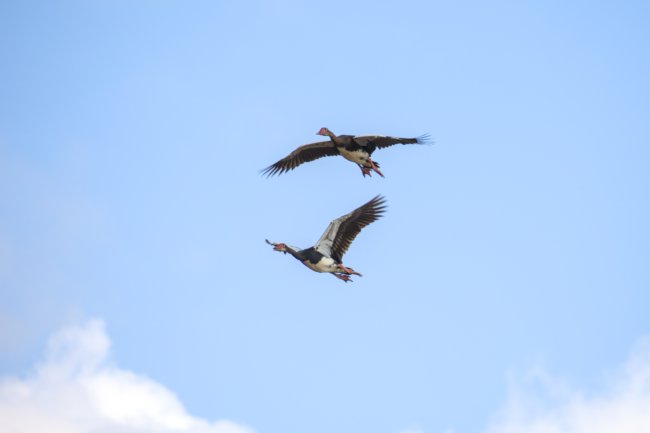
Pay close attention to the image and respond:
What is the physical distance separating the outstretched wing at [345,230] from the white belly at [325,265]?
10.7 inches

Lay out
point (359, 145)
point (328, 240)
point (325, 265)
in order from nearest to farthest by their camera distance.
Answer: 1. point (325, 265)
2. point (328, 240)
3. point (359, 145)

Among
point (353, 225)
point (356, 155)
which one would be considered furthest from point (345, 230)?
point (356, 155)

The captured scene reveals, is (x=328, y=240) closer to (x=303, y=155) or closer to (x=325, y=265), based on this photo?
(x=325, y=265)

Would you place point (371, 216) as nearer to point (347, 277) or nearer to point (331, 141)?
point (347, 277)

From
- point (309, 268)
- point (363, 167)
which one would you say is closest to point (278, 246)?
point (309, 268)

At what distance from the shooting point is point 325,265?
26.7 m

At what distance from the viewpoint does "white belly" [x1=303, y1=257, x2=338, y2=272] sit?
2666cm

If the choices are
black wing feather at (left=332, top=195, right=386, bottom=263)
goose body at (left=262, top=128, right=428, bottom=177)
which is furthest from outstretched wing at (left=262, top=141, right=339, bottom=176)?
black wing feather at (left=332, top=195, right=386, bottom=263)

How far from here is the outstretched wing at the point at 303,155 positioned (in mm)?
31562

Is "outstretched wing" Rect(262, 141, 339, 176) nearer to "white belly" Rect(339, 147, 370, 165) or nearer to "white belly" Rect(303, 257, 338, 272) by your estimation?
"white belly" Rect(339, 147, 370, 165)

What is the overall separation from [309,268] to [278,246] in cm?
103

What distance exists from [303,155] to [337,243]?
19.3ft

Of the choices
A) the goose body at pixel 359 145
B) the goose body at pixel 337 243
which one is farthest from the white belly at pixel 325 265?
the goose body at pixel 359 145

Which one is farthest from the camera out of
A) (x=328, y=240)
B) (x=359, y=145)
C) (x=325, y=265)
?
(x=359, y=145)
